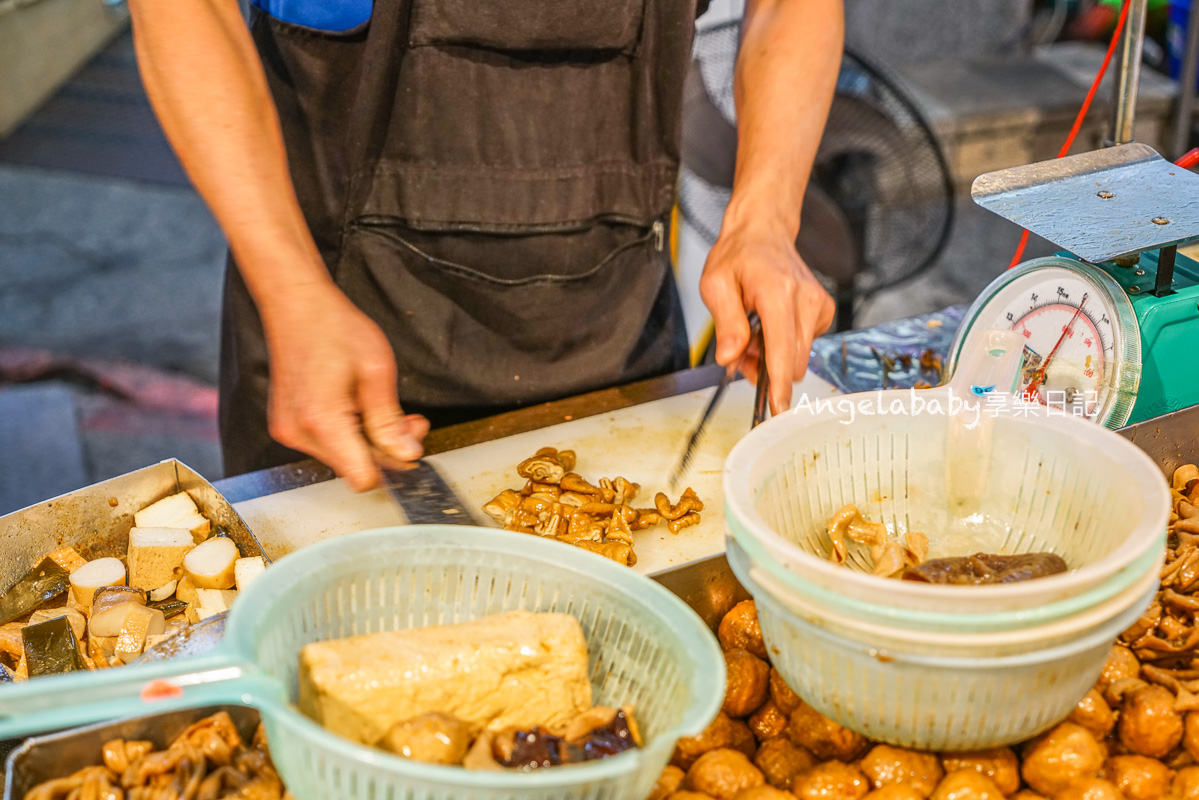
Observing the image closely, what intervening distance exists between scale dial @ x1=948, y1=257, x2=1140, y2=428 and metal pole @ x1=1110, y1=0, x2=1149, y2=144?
494 mm

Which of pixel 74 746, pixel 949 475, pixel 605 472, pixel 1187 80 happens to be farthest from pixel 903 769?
pixel 1187 80

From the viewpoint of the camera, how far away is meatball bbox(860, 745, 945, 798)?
1308 millimetres

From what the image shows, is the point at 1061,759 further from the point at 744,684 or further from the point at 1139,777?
the point at 744,684

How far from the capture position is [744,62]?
241 centimetres

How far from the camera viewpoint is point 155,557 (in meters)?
1.66

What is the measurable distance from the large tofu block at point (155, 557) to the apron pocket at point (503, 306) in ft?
2.50

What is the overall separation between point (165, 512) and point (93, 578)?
0.16 m

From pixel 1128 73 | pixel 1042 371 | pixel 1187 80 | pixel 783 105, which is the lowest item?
pixel 1187 80

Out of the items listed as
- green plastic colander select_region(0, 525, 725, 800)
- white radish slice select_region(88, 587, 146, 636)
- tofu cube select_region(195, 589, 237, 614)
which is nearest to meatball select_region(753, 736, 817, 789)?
green plastic colander select_region(0, 525, 725, 800)

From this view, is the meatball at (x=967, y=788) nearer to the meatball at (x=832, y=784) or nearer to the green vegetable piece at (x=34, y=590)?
the meatball at (x=832, y=784)

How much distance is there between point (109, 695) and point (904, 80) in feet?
24.0

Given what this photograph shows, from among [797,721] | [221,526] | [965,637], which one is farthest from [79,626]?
[965,637]

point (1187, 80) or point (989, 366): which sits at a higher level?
point (989, 366)

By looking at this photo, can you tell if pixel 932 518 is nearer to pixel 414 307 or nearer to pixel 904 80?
pixel 414 307
